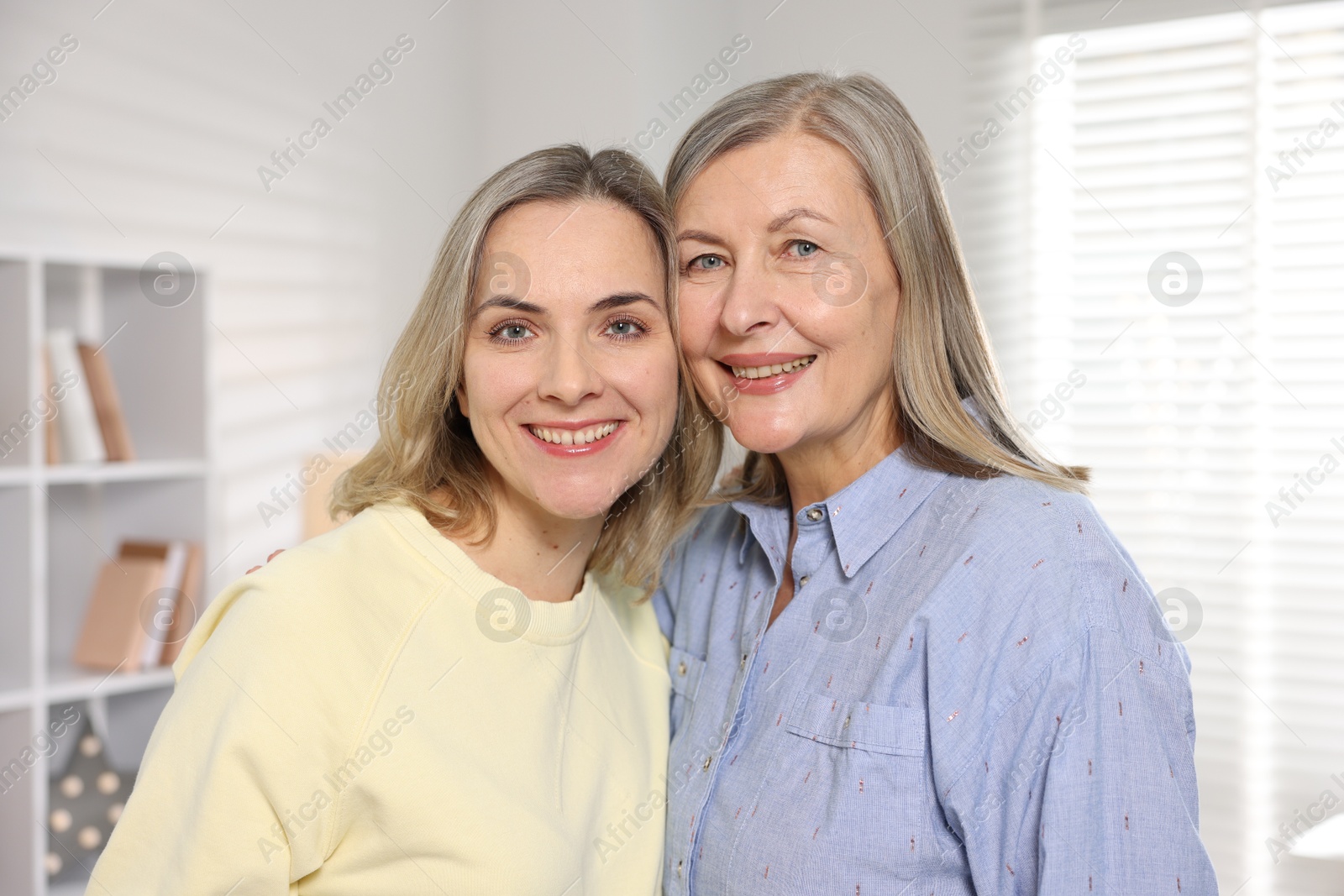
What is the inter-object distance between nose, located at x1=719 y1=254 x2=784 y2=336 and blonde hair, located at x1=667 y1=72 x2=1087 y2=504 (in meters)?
0.16

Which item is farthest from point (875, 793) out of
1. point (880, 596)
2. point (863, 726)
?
point (880, 596)

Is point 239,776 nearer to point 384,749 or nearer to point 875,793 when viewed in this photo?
point 384,749

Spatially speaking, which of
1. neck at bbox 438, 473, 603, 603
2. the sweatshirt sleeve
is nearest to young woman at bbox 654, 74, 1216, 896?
neck at bbox 438, 473, 603, 603

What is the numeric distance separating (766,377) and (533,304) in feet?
1.03

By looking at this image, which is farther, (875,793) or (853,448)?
(853,448)

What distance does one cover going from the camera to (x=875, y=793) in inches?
46.1

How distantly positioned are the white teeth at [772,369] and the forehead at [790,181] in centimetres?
18

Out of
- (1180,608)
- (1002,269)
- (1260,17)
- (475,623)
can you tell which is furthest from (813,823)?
(1260,17)

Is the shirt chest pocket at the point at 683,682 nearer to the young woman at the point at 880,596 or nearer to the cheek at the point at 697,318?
the young woman at the point at 880,596

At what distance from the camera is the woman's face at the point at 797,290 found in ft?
4.44

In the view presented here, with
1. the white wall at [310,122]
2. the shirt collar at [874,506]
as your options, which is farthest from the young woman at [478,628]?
the white wall at [310,122]

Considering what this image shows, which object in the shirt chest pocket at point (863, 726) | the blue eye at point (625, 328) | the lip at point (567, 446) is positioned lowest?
the shirt chest pocket at point (863, 726)

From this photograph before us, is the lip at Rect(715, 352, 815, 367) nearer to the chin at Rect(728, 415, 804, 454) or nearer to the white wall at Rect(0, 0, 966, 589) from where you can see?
the chin at Rect(728, 415, 804, 454)

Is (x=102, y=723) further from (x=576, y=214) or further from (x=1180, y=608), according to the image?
(x=1180, y=608)
